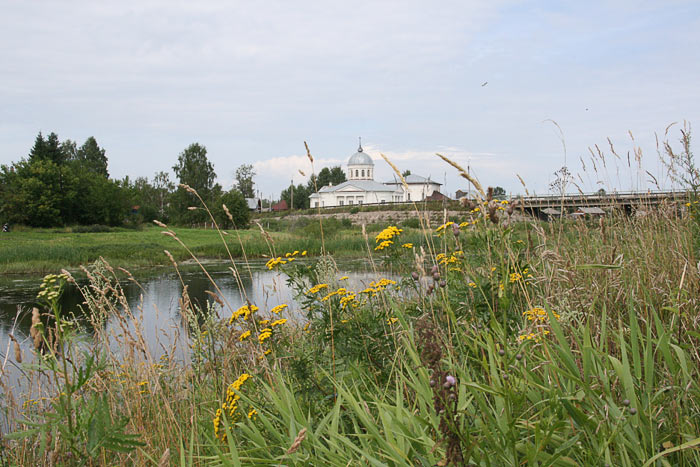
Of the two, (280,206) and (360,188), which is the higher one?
(360,188)

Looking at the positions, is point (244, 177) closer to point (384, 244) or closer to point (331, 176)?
point (331, 176)

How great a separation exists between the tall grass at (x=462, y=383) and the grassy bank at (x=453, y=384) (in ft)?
0.04

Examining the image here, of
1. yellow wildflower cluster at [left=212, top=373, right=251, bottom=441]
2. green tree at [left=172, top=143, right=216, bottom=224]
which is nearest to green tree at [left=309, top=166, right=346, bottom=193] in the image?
green tree at [left=172, top=143, right=216, bottom=224]

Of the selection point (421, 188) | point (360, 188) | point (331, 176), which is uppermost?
point (331, 176)

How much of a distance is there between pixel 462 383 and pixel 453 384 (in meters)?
0.17

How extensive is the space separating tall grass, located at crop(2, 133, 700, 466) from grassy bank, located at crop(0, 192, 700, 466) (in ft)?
0.04

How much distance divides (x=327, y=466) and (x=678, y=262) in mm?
2234

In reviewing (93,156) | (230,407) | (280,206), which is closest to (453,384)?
(230,407)

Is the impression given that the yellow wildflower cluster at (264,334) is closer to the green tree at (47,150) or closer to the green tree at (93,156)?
the green tree at (47,150)

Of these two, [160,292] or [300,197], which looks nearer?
[160,292]

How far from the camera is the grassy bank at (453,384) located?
4.26 feet

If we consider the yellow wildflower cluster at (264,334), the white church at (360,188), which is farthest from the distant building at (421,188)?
the yellow wildflower cluster at (264,334)

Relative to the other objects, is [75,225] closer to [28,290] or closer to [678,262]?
[28,290]

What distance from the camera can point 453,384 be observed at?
3.30ft
